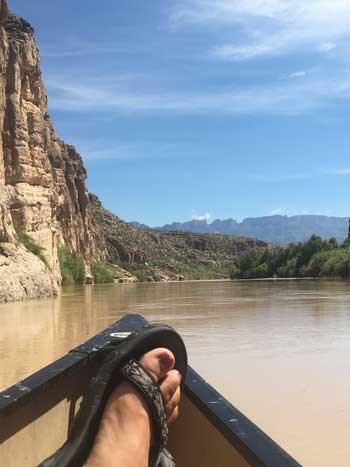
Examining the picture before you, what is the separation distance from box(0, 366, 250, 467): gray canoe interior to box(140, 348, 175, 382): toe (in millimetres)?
297

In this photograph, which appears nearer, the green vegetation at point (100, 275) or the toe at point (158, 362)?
the toe at point (158, 362)

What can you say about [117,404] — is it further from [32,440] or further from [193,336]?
[193,336]

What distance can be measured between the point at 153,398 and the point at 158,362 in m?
0.14

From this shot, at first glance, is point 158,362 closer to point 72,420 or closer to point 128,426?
point 128,426

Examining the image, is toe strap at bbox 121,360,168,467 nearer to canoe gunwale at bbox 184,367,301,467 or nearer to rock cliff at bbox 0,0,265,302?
canoe gunwale at bbox 184,367,301,467

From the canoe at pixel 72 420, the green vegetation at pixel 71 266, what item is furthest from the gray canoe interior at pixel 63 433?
the green vegetation at pixel 71 266

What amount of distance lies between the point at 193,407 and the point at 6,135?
118 ft

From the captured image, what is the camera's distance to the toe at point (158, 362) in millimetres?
2057

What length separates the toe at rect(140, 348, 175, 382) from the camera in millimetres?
2057

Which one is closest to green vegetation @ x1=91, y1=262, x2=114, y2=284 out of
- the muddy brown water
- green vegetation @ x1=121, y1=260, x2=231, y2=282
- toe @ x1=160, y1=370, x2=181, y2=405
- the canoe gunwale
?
green vegetation @ x1=121, y1=260, x2=231, y2=282

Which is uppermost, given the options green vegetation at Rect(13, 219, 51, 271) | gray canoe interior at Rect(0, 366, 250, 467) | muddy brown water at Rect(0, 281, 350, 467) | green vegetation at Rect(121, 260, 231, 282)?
green vegetation at Rect(13, 219, 51, 271)

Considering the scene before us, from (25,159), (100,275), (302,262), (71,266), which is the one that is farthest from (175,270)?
(25,159)

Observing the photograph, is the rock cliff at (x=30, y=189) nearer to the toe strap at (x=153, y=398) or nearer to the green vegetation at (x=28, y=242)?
the green vegetation at (x=28, y=242)

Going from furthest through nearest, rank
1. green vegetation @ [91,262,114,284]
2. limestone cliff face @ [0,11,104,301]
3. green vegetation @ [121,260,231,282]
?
green vegetation @ [121,260,231,282]
green vegetation @ [91,262,114,284]
limestone cliff face @ [0,11,104,301]
